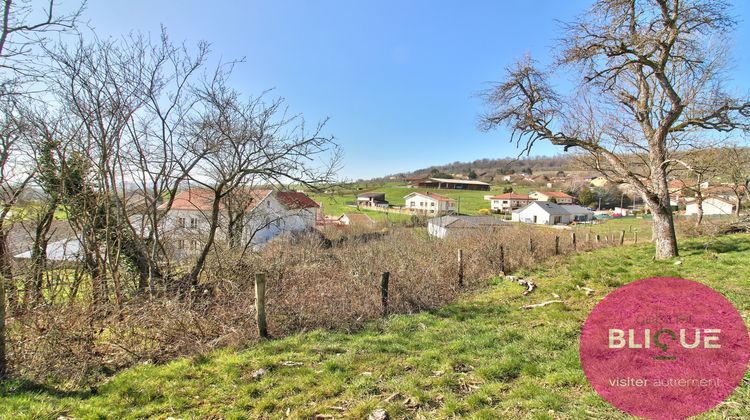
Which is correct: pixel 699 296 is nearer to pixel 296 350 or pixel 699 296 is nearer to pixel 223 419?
pixel 296 350

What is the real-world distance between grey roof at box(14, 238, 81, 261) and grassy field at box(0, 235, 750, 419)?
402 centimetres

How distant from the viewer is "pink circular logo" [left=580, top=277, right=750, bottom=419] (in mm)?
2619

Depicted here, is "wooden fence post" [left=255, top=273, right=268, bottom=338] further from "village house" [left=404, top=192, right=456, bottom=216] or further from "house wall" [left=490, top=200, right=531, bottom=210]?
"house wall" [left=490, top=200, right=531, bottom=210]

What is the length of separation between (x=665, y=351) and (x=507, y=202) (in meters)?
60.9

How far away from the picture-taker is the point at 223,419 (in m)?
2.94

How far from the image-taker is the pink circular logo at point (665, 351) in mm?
2619

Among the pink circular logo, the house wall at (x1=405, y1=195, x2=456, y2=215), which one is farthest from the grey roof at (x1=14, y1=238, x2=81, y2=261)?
the house wall at (x1=405, y1=195, x2=456, y2=215)

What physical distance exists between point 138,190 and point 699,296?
35.4 feet

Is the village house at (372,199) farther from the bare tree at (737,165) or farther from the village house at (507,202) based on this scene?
the bare tree at (737,165)

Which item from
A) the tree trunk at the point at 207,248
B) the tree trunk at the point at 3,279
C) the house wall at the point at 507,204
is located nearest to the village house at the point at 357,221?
the tree trunk at the point at 207,248

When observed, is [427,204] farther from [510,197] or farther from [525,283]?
[525,283]

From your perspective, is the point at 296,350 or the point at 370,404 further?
the point at 296,350

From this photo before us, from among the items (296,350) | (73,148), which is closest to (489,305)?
(296,350)

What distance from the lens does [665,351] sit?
11.0ft
